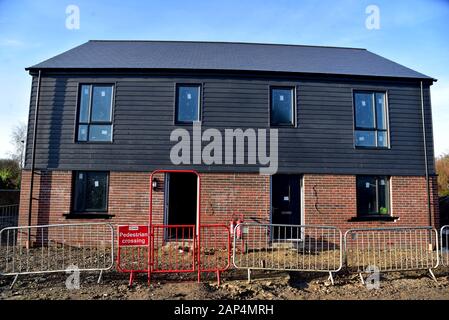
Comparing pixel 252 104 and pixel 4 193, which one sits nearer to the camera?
pixel 252 104

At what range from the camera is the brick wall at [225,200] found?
9.34 meters

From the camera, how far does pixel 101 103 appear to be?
9.88 m

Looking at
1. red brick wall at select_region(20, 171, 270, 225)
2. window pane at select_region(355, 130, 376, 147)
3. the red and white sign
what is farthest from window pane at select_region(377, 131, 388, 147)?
the red and white sign

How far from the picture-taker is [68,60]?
1056 cm

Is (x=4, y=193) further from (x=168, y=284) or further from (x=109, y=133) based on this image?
(x=168, y=284)

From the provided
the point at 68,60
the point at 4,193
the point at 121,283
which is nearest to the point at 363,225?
the point at 121,283

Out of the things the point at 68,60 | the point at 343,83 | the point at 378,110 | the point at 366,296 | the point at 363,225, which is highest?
the point at 68,60

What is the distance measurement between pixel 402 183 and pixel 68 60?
469 inches

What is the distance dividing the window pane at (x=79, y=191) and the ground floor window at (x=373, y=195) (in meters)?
→ 8.73

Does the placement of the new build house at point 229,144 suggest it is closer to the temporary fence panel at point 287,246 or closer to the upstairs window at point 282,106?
the upstairs window at point 282,106

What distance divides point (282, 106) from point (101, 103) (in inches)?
232

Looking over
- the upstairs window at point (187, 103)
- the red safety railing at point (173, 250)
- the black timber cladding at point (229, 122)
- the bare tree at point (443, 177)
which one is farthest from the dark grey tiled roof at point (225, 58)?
the bare tree at point (443, 177)

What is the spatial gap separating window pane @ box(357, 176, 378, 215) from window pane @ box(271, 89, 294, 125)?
3036 millimetres

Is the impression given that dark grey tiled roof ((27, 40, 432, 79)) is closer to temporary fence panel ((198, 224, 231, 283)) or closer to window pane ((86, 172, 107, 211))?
window pane ((86, 172, 107, 211))
